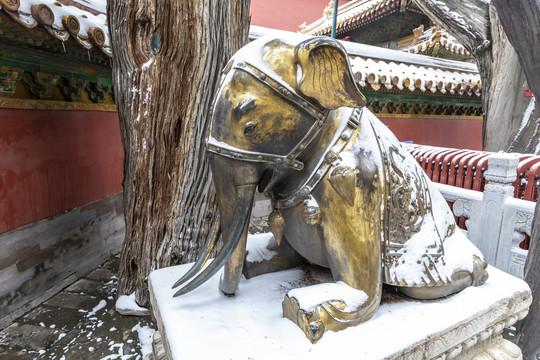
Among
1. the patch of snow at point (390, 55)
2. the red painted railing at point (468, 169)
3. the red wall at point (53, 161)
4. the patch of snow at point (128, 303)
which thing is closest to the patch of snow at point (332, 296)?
the patch of snow at point (128, 303)

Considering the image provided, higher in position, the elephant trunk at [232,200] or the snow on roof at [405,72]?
the snow on roof at [405,72]

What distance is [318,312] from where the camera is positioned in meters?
0.89

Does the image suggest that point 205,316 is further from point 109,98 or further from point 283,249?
point 109,98

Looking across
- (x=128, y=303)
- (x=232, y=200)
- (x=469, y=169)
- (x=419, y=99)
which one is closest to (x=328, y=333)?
(x=232, y=200)

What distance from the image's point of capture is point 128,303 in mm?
2332

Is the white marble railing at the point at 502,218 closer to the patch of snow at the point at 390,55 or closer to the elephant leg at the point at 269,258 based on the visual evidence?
the elephant leg at the point at 269,258

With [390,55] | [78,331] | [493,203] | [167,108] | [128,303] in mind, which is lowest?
[78,331]

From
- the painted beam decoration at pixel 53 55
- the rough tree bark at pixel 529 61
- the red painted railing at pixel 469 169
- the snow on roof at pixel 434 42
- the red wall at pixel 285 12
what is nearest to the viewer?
the rough tree bark at pixel 529 61

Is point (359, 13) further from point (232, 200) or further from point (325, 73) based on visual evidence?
point (232, 200)

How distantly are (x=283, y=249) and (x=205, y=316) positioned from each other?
406mm

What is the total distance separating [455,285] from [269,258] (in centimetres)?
65

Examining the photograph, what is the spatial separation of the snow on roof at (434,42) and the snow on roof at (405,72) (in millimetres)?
228

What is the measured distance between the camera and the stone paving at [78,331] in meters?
1.97

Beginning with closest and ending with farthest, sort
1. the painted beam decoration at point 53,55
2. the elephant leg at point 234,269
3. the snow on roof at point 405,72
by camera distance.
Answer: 1. the elephant leg at point 234,269
2. the painted beam decoration at point 53,55
3. the snow on roof at point 405,72
